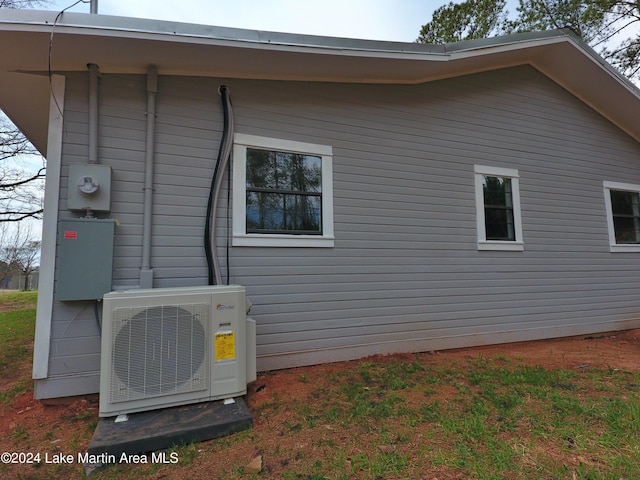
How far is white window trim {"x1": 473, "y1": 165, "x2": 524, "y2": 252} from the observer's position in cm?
479

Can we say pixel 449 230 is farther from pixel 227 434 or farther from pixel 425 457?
pixel 227 434

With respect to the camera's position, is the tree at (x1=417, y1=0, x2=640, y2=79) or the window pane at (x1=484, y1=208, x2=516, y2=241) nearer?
the window pane at (x1=484, y1=208, x2=516, y2=241)

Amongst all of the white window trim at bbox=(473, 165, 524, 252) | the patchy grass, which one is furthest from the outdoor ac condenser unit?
the white window trim at bbox=(473, 165, 524, 252)

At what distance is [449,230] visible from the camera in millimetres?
4609

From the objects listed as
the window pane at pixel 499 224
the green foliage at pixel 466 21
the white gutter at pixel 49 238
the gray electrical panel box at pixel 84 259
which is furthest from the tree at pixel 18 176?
the green foliage at pixel 466 21

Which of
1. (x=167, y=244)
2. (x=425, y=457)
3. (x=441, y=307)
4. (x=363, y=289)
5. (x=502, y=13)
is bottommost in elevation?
(x=425, y=457)

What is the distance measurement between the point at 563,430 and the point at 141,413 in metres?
2.93

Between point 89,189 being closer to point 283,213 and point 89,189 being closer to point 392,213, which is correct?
point 283,213

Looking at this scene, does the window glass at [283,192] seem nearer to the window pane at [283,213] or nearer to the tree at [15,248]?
the window pane at [283,213]

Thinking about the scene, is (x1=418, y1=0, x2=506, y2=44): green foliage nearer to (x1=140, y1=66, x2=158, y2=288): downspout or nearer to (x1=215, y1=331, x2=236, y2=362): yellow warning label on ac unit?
(x1=140, y1=66, x2=158, y2=288): downspout

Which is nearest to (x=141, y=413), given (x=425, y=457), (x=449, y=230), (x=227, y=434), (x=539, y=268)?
(x=227, y=434)

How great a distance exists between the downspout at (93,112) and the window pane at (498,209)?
483 cm

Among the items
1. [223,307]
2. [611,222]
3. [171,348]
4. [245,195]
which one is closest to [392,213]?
[245,195]

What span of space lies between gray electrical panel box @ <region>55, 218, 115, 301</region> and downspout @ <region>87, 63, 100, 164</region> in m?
0.62
